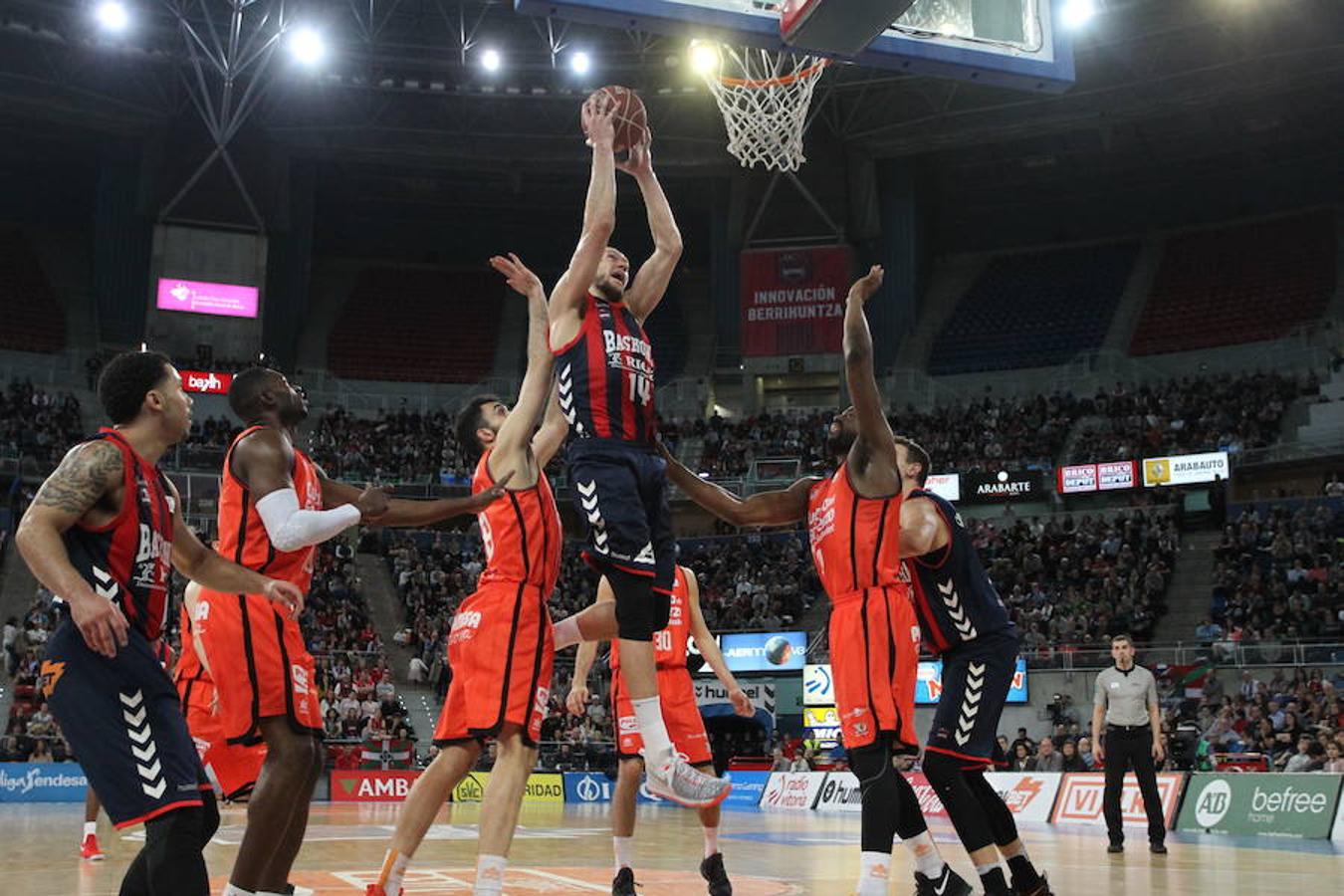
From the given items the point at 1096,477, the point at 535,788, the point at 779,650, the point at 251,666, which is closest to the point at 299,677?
the point at 251,666

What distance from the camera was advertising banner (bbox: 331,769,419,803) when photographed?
2267 centimetres

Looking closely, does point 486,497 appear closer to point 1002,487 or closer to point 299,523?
point 299,523

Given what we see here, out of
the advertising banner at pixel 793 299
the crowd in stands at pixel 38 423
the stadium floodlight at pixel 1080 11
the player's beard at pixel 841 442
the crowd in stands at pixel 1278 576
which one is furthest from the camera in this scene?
the advertising banner at pixel 793 299

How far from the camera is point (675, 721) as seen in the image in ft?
28.0

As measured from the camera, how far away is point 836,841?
13.6 m

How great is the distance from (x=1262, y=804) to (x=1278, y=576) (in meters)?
13.2

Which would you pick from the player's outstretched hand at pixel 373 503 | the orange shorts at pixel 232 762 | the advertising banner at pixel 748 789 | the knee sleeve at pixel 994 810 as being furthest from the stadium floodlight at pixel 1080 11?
the orange shorts at pixel 232 762

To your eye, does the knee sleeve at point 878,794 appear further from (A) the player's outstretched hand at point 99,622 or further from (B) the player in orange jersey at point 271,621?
(A) the player's outstretched hand at point 99,622

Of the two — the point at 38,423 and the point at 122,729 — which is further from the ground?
the point at 38,423

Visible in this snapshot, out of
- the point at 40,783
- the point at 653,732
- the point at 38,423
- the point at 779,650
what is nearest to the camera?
the point at 653,732

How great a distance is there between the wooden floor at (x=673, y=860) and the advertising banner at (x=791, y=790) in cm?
429

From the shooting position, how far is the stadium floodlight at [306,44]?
31.6m

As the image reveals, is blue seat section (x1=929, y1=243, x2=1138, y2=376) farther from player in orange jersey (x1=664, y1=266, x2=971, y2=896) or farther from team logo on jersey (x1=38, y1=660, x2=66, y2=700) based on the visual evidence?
team logo on jersey (x1=38, y1=660, x2=66, y2=700)

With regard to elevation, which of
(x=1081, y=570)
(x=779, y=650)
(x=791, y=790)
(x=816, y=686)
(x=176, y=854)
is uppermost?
(x=1081, y=570)
